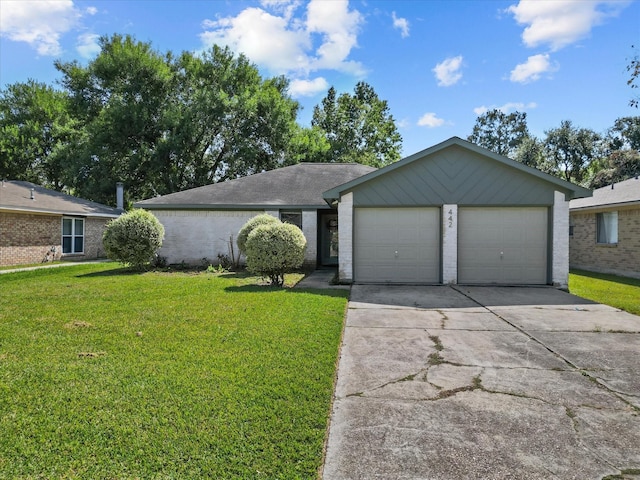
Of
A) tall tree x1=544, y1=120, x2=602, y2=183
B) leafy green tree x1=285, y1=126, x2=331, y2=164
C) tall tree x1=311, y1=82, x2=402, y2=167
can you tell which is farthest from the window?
tall tree x1=544, y1=120, x2=602, y2=183

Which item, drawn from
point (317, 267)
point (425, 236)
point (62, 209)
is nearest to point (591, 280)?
point (425, 236)

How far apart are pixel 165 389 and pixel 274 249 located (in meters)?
6.17

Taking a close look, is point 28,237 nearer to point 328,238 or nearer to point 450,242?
point 328,238

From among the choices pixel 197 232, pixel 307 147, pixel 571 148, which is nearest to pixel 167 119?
pixel 307 147

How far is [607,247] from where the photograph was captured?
1352 cm

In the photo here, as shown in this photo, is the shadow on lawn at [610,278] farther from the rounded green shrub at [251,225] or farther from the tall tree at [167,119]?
the tall tree at [167,119]

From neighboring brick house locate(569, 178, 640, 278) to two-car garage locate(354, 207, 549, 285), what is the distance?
447cm

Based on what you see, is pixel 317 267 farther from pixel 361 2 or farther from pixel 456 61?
pixel 456 61

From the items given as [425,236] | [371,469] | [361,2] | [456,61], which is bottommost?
[371,469]

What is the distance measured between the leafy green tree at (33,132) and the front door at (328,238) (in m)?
22.9

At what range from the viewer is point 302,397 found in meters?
3.36

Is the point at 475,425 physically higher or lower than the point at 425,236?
lower

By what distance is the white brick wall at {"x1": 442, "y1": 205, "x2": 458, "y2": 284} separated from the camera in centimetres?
1020

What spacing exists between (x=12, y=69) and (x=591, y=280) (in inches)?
1462
